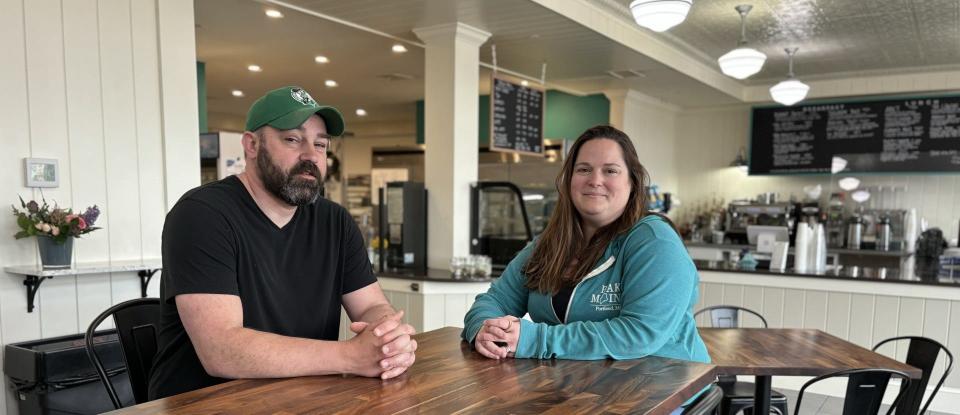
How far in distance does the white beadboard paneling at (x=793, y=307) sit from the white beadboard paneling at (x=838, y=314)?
16 cm

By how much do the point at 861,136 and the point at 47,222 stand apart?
746cm

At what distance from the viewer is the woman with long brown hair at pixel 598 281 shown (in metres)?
1.54

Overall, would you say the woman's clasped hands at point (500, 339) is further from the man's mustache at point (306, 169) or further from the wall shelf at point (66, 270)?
the wall shelf at point (66, 270)

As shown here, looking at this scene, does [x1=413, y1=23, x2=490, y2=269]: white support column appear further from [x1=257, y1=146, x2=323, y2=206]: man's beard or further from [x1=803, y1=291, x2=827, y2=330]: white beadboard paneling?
[x1=257, y1=146, x2=323, y2=206]: man's beard

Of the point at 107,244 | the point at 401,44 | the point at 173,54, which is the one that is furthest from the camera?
the point at 401,44

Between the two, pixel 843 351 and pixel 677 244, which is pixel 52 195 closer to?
pixel 677 244

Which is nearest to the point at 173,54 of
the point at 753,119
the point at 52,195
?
the point at 52,195

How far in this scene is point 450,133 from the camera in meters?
4.31

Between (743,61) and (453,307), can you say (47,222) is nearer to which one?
(453,307)

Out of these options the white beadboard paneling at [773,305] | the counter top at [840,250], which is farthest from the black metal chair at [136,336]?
the counter top at [840,250]

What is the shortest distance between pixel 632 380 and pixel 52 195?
105 inches

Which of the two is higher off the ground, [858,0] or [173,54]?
[858,0]

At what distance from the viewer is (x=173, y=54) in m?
3.18

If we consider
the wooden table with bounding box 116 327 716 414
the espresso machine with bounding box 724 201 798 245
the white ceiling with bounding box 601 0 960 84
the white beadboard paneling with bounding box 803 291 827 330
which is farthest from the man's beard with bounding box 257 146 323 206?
the espresso machine with bounding box 724 201 798 245
